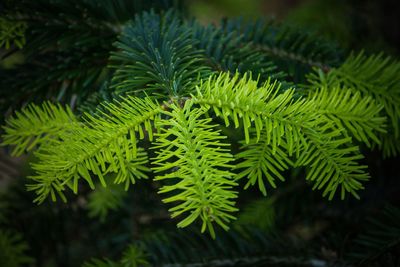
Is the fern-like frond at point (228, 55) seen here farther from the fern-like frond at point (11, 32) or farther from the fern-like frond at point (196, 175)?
the fern-like frond at point (11, 32)

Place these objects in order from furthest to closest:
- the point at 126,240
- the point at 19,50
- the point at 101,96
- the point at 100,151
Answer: the point at 126,240
the point at 19,50
the point at 101,96
the point at 100,151

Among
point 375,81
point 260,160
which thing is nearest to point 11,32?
point 260,160

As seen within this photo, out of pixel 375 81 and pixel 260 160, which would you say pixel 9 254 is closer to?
pixel 260 160

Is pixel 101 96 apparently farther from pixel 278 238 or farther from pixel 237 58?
pixel 278 238

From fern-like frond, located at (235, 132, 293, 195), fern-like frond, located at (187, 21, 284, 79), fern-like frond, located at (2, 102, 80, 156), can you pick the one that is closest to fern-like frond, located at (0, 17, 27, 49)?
fern-like frond, located at (2, 102, 80, 156)

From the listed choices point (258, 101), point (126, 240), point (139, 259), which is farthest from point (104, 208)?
point (258, 101)

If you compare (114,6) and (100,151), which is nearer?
(100,151)

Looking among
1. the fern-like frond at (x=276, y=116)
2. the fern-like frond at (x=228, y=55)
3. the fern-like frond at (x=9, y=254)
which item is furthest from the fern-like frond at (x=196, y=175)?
the fern-like frond at (x=9, y=254)
